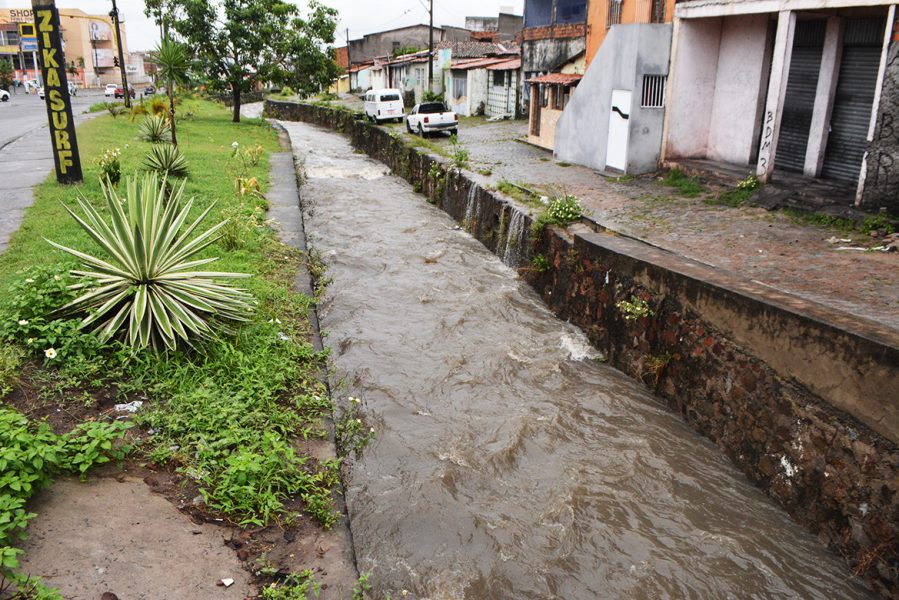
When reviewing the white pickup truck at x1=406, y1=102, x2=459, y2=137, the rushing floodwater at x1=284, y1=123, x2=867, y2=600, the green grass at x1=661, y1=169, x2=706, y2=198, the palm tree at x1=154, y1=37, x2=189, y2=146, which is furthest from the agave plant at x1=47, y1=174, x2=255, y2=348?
the white pickup truck at x1=406, y1=102, x2=459, y2=137

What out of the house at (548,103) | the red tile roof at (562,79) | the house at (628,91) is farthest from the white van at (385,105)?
the house at (628,91)

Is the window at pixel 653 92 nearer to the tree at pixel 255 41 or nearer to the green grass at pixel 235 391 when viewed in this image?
the green grass at pixel 235 391

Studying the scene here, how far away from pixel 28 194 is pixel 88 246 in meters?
3.80

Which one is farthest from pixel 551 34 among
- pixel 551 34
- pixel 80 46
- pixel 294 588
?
pixel 80 46

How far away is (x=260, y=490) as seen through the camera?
4270mm

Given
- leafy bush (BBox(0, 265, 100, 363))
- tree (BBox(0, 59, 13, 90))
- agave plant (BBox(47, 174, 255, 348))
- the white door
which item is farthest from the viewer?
tree (BBox(0, 59, 13, 90))

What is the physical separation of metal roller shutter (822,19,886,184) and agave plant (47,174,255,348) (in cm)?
1019

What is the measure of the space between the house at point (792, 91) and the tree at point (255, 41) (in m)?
20.3

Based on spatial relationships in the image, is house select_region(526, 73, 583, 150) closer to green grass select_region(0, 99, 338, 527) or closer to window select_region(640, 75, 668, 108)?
window select_region(640, 75, 668, 108)

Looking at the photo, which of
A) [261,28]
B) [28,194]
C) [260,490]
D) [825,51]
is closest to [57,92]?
[28,194]

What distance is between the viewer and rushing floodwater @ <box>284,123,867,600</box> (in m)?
4.55

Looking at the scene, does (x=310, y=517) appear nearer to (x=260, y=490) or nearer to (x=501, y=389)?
(x=260, y=490)

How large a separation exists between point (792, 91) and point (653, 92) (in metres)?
2.71

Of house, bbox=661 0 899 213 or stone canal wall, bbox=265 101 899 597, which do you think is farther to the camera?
house, bbox=661 0 899 213
